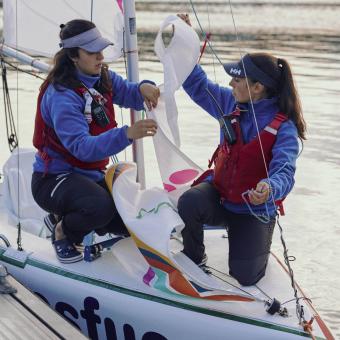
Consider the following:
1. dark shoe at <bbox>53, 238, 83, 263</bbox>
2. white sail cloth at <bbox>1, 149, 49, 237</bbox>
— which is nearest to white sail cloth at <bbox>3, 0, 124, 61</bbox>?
white sail cloth at <bbox>1, 149, 49, 237</bbox>

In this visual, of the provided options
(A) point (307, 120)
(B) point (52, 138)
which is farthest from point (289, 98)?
(A) point (307, 120)

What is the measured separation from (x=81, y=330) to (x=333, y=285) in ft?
5.60

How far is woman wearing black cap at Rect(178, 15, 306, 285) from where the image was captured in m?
3.68

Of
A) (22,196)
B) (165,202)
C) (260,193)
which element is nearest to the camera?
(260,193)

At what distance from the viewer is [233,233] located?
12.5ft

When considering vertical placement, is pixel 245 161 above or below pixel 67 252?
above

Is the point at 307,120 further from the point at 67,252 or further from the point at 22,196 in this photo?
the point at 67,252

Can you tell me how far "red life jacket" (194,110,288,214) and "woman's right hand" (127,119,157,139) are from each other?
37 cm

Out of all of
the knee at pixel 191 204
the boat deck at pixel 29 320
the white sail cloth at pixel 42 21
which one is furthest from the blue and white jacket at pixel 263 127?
the white sail cloth at pixel 42 21

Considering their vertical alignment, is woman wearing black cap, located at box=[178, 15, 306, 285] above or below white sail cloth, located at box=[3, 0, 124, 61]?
below

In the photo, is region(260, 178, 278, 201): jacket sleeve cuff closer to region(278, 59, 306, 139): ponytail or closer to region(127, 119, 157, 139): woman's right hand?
region(278, 59, 306, 139): ponytail

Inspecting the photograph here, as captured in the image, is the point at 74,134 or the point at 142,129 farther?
the point at 74,134

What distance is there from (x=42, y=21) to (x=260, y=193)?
7.50 ft

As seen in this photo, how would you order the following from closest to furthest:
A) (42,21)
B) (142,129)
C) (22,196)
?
(142,129) → (22,196) → (42,21)
